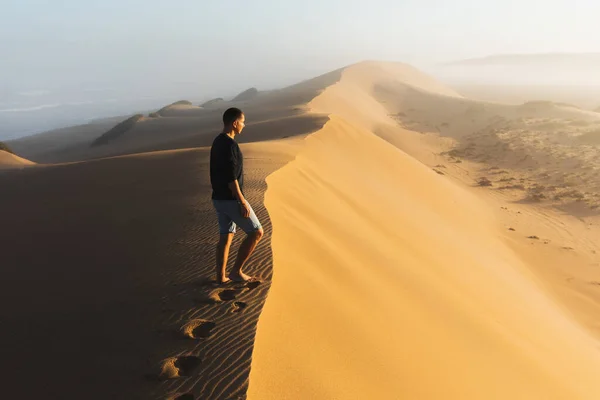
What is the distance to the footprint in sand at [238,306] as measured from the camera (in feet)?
11.9

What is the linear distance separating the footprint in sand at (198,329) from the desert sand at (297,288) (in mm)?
15

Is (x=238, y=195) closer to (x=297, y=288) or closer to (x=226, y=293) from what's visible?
(x=226, y=293)

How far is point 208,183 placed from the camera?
7.18 meters

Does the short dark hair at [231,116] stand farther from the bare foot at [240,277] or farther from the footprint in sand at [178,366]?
the footprint in sand at [178,366]

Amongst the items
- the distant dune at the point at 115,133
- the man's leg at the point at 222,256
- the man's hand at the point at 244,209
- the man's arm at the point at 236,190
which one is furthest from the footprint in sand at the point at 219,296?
the distant dune at the point at 115,133

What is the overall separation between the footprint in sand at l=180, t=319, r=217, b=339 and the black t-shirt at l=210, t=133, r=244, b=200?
1.11 m

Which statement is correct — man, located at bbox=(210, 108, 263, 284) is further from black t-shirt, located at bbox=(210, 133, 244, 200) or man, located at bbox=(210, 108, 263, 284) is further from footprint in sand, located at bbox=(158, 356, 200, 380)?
footprint in sand, located at bbox=(158, 356, 200, 380)

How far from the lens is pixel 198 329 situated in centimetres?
340

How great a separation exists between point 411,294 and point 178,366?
3.21 meters

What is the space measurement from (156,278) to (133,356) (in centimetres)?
119

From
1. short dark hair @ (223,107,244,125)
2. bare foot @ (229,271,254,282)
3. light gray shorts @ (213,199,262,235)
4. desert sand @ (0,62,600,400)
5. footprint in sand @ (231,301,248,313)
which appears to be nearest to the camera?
desert sand @ (0,62,600,400)

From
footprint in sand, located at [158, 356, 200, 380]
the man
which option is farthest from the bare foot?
footprint in sand, located at [158, 356, 200, 380]

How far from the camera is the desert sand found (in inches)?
125

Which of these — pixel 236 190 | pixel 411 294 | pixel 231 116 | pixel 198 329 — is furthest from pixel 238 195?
pixel 411 294
